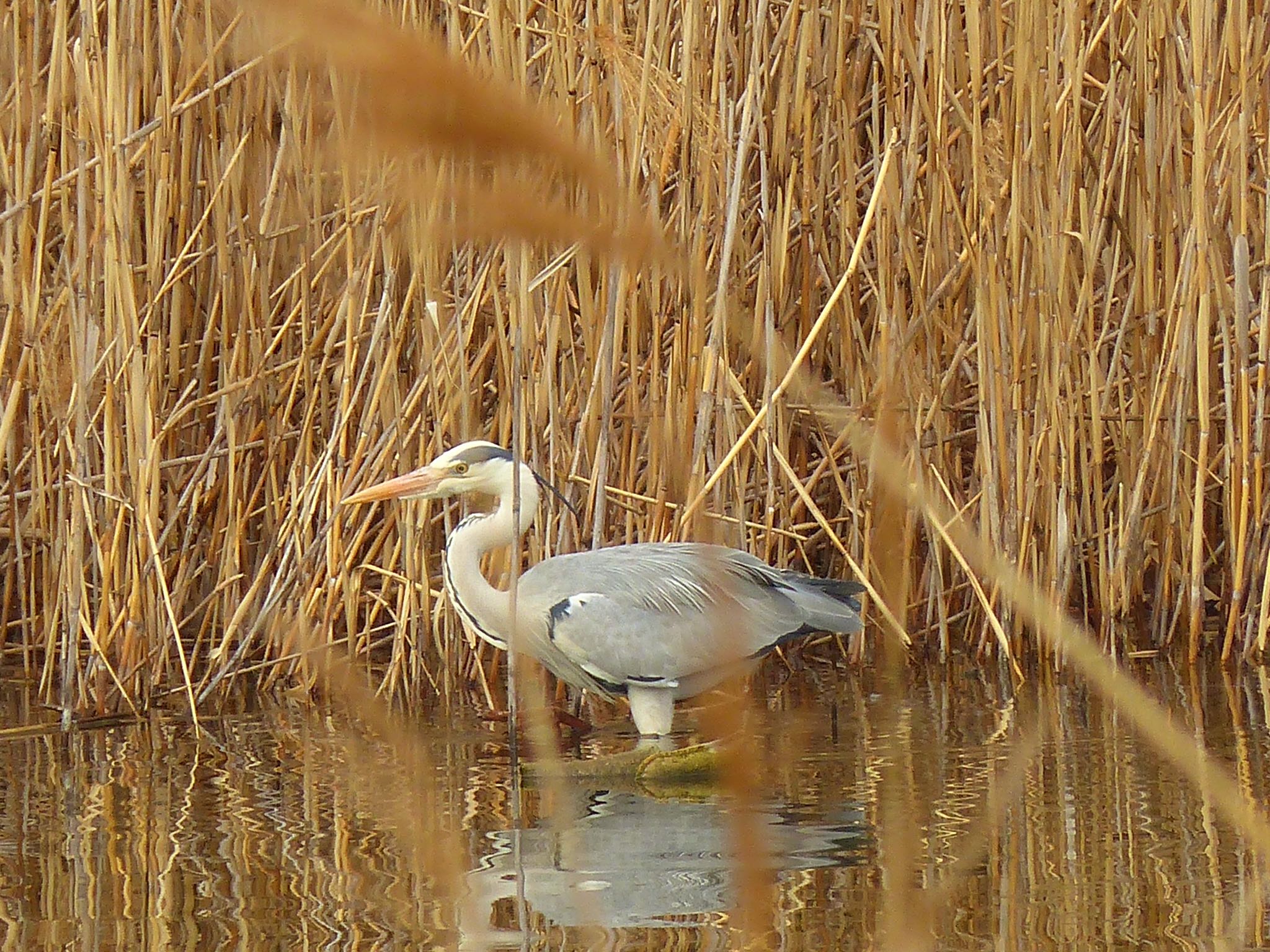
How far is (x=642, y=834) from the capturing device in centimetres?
330

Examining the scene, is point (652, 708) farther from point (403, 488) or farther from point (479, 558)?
point (403, 488)

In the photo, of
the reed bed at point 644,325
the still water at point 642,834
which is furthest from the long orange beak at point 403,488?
the still water at point 642,834

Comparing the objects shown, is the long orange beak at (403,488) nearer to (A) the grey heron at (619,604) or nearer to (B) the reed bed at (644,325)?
(A) the grey heron at (619,604)

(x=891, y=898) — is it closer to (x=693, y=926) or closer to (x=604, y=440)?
(x=693, y=926)

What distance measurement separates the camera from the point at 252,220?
179 inches

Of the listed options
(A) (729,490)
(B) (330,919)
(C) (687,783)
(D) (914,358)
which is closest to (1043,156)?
(D) (914,358)

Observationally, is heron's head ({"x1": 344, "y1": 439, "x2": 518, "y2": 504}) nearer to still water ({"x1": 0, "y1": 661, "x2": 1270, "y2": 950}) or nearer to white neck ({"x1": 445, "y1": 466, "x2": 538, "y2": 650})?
white neck ({"x1": 445, "y1": 466, "x2": 538, "y2": 650})

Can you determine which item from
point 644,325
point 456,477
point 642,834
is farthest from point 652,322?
point 642,834

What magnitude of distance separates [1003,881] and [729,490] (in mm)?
2078

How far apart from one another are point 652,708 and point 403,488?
2.58ft

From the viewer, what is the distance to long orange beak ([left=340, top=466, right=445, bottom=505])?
14.0 ft

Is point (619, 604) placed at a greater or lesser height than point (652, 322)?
lesser

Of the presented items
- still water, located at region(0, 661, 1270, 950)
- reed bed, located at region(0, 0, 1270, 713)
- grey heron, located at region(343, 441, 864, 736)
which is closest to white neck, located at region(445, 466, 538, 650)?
grey heron, located at region(343, 441, 864, 736)

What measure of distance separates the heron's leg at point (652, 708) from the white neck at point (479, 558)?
1.18 feet
